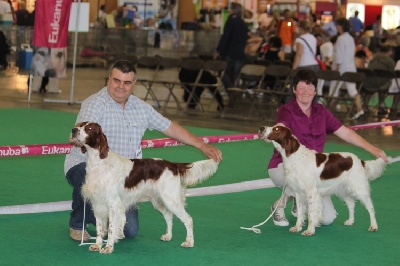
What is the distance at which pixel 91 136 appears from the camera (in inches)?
227

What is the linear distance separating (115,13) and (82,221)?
875 inches

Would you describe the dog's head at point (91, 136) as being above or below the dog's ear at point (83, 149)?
above

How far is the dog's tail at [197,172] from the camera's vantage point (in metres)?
6.20

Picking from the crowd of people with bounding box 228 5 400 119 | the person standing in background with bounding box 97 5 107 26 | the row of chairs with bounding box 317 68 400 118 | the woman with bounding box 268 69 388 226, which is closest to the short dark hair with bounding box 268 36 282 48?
the crowd of people with bounding box 228 5 400 119

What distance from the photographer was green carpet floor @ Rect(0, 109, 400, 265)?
595 centimetres

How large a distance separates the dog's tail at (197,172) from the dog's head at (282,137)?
579 mm

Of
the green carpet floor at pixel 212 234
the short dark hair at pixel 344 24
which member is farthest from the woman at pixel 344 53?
the green carpet floor at pixel 212 234

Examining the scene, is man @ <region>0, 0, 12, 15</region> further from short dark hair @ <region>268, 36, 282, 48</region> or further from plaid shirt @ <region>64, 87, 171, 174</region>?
plaid shirt @ <region>64, 87, 171, 174</region>

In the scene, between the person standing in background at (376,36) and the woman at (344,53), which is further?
the person standing in background at (376,36)

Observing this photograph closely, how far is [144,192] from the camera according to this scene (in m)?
6.11

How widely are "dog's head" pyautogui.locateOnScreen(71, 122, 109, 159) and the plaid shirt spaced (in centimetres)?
39

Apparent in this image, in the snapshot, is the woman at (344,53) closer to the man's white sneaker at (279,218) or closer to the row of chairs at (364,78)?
the row of chairs at (364,78)

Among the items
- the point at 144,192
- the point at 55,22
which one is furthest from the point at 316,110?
the point at 55,22

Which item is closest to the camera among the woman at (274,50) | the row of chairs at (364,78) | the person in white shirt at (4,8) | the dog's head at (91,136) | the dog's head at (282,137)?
the dog's head at (91,136)
